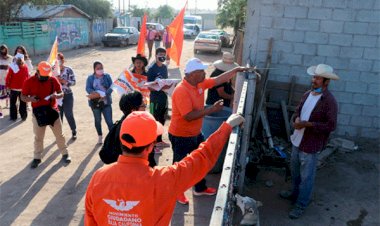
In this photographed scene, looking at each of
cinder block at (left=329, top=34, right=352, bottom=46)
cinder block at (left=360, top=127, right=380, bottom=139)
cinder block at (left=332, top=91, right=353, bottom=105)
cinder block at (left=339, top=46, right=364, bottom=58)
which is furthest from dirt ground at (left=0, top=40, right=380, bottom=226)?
cinder block at (left=329, top=34, right=352, bottom=46)

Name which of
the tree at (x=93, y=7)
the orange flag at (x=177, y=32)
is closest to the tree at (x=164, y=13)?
the tree at (x=93, y=7)

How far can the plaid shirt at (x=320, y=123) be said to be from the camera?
4023 mm

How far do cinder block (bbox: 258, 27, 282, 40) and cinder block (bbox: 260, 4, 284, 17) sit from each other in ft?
0.94

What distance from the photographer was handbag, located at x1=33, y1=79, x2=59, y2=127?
17.4 feet

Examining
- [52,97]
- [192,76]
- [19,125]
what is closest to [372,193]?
[192,76]

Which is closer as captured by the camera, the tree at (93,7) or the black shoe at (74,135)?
the black shoe at (74,135)

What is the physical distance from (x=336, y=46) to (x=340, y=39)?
0.14 meters

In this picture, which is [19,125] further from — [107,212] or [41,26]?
[41,26]

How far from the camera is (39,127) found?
5445 millimetres

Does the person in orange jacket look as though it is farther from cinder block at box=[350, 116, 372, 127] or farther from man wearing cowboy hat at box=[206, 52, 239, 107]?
cinder block at box=[350, 116, 372, 127]

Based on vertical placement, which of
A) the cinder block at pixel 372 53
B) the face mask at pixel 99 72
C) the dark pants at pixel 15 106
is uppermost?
the cinder block at pixel 372 53

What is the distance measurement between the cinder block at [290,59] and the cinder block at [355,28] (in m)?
0.97

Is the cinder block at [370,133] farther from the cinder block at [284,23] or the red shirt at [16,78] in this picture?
the red shirt at [16,78]

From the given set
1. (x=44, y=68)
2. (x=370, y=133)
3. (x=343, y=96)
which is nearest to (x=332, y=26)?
(x=343, y=96)
